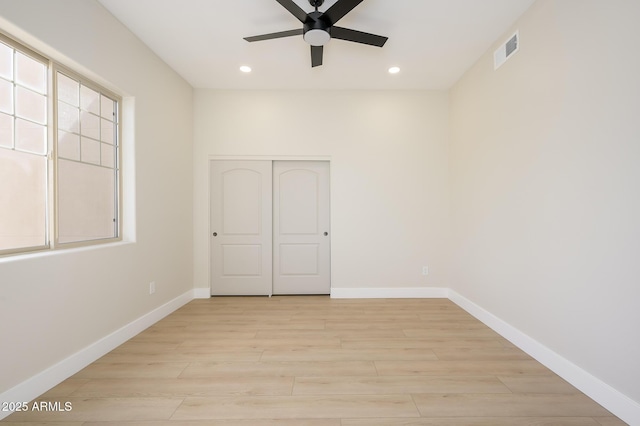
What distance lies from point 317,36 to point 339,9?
0.93ft

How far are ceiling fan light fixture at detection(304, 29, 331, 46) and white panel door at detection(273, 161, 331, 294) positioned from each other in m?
2.00

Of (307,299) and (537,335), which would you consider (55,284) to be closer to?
(307,299)

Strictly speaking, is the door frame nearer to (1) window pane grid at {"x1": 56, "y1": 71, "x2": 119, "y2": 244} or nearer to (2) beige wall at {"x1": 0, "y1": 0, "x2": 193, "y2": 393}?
(2) beige wall at {"x1": 0, "y1": 0, "x2": 193, "y2": 393}

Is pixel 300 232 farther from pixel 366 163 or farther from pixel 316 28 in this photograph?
pixel 316 28

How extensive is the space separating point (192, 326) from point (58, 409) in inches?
53.6

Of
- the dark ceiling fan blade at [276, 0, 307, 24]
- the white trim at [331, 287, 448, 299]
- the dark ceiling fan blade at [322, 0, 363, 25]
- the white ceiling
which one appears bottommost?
the white trim at [331, 287, 448, 299]

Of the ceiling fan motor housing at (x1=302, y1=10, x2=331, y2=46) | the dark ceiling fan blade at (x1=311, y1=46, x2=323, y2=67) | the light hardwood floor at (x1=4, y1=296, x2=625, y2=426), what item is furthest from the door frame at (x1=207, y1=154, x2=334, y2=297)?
the ceiling fan motor housing at (x1=302, y1=10, x2=331, y2=46)

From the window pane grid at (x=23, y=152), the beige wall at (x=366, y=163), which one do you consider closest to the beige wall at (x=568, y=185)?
the beige wall at (x=366, y=163)

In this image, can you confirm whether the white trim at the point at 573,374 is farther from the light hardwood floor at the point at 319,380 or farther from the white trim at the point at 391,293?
the white trim at the point at 391,293

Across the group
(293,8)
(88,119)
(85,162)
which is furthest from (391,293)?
(88,119)

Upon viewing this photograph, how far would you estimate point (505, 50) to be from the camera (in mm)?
2836

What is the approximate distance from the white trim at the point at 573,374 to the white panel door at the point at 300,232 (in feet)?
7.34

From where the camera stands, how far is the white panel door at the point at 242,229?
4.23 meters

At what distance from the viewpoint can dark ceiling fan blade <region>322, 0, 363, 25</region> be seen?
2.06m
